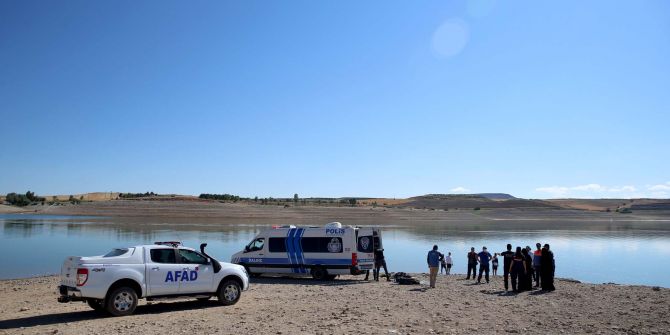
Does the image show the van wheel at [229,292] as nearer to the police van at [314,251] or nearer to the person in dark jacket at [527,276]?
the police van at [314,251]

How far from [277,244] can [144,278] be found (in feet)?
33.4

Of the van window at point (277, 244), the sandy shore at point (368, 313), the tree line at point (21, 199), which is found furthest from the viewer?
the tree line at point (21, 199)

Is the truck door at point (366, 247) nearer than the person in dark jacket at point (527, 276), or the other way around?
the person in dark jacket at point (527, 276)

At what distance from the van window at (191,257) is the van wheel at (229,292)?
33.4 inches

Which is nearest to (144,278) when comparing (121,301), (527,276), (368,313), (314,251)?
(121,301)

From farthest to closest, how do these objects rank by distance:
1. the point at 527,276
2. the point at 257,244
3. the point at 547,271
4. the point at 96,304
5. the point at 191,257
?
the point at 257,244
the point at 527,276
the point at 547,271
the point at 191,257
the point at 96,304

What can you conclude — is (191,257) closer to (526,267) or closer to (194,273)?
(194,273)

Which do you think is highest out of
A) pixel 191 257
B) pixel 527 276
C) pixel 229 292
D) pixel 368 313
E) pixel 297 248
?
pixel 191 257

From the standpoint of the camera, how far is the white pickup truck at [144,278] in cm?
1174

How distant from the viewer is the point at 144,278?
41.1 ft

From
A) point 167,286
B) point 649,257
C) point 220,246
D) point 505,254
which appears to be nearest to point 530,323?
point 505,254

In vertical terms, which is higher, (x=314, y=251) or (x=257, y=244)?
(x=257, y=244)

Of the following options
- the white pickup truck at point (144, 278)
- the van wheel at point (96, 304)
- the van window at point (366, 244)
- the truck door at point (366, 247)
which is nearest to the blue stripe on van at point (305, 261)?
the truck door at point (366, 247)

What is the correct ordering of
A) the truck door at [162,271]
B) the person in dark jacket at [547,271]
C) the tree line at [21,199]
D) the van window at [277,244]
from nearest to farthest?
the truck door at [162,271] → the person in dark jacket at [547,271] → the van window at [277,244] → the tree line at [21,199]
